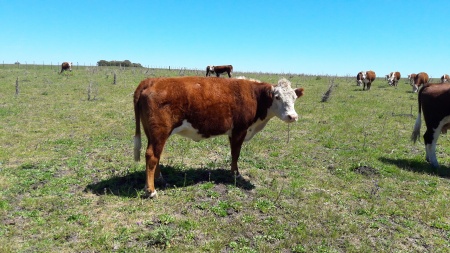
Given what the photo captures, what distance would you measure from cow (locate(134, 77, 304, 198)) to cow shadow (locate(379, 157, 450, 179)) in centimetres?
371

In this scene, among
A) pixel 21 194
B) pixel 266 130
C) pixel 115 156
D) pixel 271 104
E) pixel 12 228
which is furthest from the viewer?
pixel 266 130

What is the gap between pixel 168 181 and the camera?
6.69 metres

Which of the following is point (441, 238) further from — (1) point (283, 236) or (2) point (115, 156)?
(2) point (115, 156)

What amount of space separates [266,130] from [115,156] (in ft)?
19.6

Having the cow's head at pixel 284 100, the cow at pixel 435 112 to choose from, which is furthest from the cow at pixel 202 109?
the cow at pixel 435 112

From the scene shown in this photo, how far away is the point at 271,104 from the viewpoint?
264 inches

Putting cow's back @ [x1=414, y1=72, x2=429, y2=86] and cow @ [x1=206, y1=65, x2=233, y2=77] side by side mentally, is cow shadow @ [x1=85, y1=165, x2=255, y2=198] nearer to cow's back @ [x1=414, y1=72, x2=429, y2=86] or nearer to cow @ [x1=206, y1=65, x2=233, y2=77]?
cow's back @ [x1=414, y1=72, x2=429, y2=86]

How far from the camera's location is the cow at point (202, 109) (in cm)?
573

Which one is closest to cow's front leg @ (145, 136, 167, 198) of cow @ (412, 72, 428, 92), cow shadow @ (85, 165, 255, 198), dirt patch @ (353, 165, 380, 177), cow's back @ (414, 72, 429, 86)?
cow shadow @ (85, 165, 255, 198)

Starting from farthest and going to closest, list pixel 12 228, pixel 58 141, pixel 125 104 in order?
pixel 125 104
pixel 58 141
pixel 12 228

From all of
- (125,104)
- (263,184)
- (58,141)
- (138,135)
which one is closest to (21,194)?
(138,135)

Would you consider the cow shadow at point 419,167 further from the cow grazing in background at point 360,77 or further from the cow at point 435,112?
the cow grazing in background at point 360,77

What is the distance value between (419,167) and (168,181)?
20.7 feet

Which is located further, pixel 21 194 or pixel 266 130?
pixel 266 130
